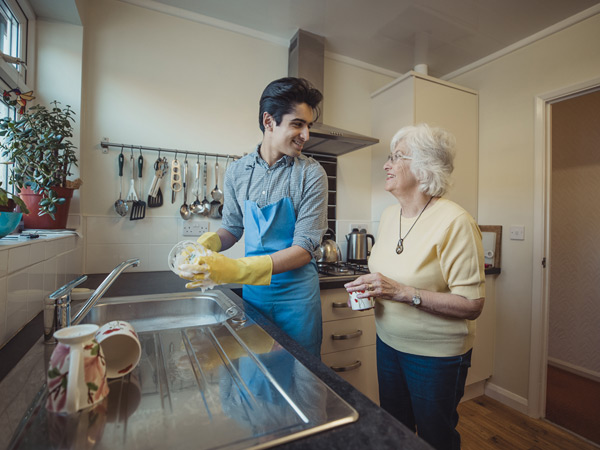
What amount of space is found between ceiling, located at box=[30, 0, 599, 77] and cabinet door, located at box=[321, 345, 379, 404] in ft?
6.18

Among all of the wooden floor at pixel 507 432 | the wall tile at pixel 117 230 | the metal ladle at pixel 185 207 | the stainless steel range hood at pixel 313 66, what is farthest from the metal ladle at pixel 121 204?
the wooden floor at pixel 507 432

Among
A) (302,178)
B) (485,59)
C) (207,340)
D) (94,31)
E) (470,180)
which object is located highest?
(485,59)

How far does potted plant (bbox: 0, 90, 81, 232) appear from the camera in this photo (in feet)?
3.67

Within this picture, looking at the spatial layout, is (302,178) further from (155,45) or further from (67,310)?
(155,45)

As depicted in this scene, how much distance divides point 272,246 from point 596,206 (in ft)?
9.11

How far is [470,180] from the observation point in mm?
2395

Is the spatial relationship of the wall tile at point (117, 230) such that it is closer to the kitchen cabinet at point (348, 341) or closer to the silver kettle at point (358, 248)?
the kitchen cabinet at point (348, 341)

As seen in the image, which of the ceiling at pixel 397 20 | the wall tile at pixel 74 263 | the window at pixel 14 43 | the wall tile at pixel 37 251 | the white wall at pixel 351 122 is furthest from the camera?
the white wall at pixel 351 122

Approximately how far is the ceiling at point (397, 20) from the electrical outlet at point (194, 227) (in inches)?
47.8

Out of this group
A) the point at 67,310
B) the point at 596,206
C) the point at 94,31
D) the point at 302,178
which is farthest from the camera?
the point at 596,206

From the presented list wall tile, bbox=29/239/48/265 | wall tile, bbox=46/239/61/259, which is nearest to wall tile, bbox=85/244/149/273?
wall tile, bbox=46/239/61/259

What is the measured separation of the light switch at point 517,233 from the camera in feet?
6.93

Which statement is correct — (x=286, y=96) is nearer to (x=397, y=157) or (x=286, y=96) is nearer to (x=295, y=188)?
(x=295, y=188)

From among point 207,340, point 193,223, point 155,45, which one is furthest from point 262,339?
point 155,45
